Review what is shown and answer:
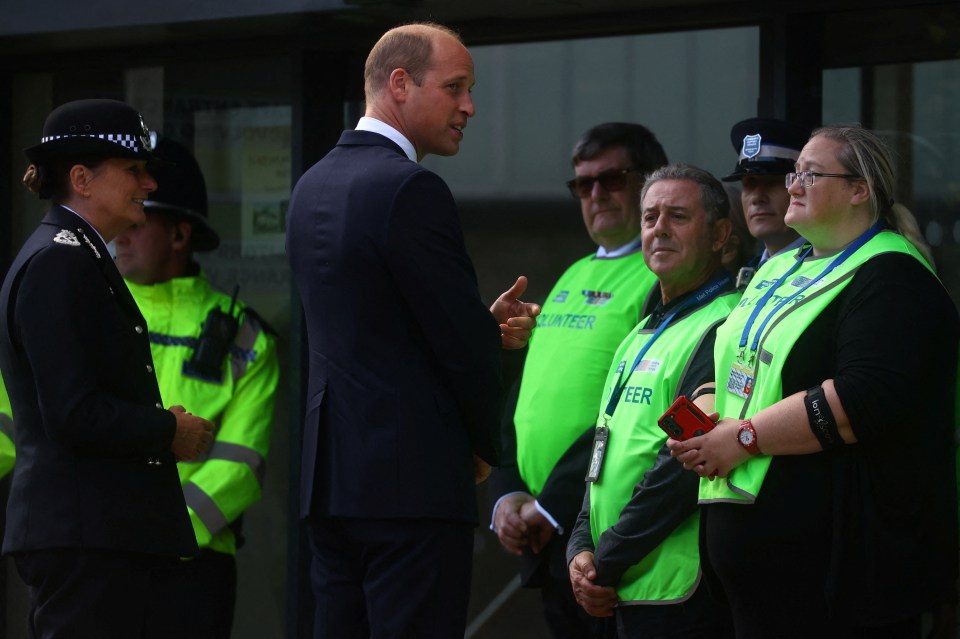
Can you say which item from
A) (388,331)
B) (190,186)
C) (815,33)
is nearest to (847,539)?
(388,331)

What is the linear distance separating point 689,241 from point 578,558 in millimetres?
932

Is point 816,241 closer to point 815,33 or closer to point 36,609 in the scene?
point 815,33

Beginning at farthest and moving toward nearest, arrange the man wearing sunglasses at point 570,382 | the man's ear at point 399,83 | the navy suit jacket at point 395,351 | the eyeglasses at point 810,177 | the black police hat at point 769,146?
the man wearing sunglasses at point 570,382 < the black police hat at point 769,146 < the eyeglasses at point 810,177 < the man's ear at point 399,83 < the navy suit jacket at point 395,351

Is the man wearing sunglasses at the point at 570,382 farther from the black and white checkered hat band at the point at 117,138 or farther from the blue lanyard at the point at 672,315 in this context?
the black and white checkered hat band at the point at 117,138

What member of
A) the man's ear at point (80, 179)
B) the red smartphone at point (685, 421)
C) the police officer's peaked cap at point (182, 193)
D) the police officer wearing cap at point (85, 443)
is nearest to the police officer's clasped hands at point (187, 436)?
the police officer wearing cap at point (85, 443)

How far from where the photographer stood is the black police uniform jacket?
3406 mm

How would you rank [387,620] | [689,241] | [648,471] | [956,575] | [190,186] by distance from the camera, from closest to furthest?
[387,620] < [956,575] < [648,471] < [689,241] < [190,186]

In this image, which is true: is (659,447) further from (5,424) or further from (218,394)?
(5,424)

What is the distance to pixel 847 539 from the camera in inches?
127

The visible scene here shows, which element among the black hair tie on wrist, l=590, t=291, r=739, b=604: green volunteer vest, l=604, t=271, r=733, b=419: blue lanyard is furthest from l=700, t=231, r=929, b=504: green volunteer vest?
l=604, t=271, r=733, b=419: blue lanyard

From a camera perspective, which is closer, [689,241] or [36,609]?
[36,609]

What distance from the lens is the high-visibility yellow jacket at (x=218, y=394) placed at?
4.86m

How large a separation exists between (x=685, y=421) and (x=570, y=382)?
97cm

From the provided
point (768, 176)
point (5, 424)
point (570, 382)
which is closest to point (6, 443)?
point (5, 424)
